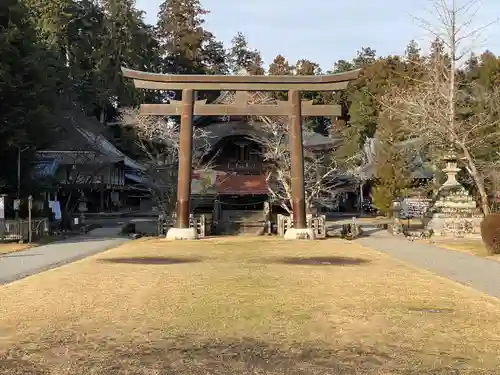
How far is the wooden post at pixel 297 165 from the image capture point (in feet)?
82.5

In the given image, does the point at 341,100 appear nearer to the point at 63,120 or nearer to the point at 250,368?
the point at 63,120

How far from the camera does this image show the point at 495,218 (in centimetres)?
1820

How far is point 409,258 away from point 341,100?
55.4 metres

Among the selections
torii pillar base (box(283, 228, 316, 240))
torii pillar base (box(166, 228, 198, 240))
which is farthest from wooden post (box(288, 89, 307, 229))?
torii pillar base (box(166, 228, 198, 240))

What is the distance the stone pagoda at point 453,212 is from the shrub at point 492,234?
332 inches

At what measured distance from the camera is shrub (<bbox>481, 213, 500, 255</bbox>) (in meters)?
17.8

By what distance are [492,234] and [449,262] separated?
240cm

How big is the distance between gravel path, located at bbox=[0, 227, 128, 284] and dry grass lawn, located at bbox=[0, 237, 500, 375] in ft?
2.81

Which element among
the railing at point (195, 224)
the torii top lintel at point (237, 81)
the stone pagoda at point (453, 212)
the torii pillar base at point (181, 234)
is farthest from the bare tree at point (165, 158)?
the stone pagoda at point (453, 212)

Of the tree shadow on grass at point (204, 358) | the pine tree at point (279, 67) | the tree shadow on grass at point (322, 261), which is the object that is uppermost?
the pine tree at point (279, 67)

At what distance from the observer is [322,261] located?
53.7 ft

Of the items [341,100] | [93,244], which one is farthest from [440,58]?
[341,100]

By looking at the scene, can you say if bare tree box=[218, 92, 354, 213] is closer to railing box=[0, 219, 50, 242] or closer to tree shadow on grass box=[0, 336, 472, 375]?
railing box=[0, 219, 50, 242]

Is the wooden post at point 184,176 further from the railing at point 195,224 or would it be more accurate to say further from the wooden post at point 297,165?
the wooden post at point 297,165
